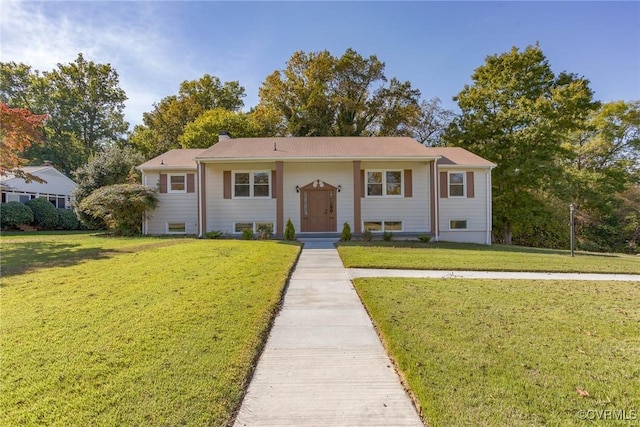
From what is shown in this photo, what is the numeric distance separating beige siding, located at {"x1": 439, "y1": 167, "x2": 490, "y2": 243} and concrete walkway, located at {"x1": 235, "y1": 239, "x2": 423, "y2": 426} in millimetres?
12095

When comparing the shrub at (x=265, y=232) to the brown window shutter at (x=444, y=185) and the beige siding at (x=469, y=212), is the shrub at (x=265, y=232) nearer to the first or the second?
the beige siding at (x=469, y=212)

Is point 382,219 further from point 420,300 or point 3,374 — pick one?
point 3,374

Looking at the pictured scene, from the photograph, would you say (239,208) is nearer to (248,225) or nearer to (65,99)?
(248,225)

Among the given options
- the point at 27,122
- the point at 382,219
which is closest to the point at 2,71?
the point at 27,122

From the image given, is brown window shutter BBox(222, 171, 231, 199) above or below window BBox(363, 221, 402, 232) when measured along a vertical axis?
above

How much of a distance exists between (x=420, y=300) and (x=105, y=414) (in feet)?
14.3

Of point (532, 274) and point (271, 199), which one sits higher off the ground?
point (271, 199)

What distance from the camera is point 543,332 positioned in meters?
4.01

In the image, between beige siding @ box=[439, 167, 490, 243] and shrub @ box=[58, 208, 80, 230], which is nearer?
beige siding @ box=[439, 167, 490, 243]

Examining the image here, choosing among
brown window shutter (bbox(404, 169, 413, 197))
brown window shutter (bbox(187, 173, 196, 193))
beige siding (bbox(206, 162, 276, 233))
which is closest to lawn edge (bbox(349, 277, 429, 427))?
beige siding (bbox(206, 162, 276, 233))

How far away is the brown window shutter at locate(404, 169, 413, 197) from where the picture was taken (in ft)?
51.5

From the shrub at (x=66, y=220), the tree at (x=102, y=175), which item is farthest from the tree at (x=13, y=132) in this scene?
the shrub at (x=66, y=220)

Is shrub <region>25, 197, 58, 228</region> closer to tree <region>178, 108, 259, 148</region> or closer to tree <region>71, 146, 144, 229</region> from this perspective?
tree <region>71, 146, 144, 229</region>

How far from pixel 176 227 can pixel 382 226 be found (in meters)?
10.2
